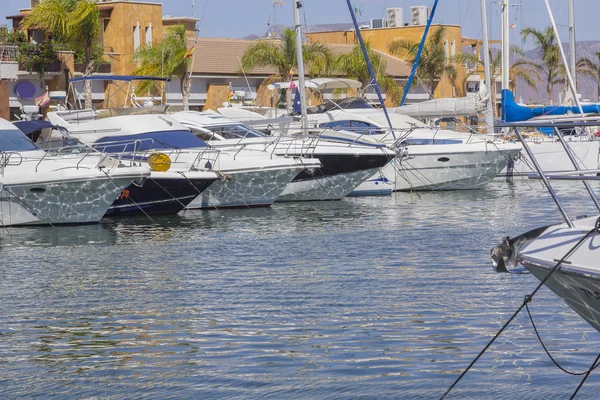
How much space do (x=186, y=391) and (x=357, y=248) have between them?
9.79 m

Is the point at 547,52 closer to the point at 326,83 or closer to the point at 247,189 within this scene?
the point at 326,83

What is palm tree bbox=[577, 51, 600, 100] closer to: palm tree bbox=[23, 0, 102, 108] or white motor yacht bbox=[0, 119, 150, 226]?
palm tree bbox=[23, 0, 102, 108]

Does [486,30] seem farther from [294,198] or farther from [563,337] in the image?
[563,337]

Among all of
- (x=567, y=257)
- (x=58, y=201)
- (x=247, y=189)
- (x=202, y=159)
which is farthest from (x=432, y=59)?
(x=567, y=257)

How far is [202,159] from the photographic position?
25594mm

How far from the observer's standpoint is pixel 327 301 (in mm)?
14438

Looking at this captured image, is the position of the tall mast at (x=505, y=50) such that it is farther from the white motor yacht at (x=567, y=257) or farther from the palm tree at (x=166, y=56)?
the white motor yacht at (x=567, y=257)

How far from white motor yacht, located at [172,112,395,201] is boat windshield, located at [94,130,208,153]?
122cm

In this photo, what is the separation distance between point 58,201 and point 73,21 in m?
25.7

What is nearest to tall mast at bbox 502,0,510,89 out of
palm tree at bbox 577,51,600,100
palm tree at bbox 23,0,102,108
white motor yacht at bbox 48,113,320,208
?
white motor yacht at bbox 48,113,320,208

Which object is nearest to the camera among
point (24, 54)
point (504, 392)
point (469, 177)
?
point (504, 392)

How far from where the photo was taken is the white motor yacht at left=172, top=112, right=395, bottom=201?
27594mm

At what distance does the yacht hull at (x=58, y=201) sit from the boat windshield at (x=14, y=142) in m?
1.61

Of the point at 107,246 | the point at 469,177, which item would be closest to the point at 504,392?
the point at 107,246
